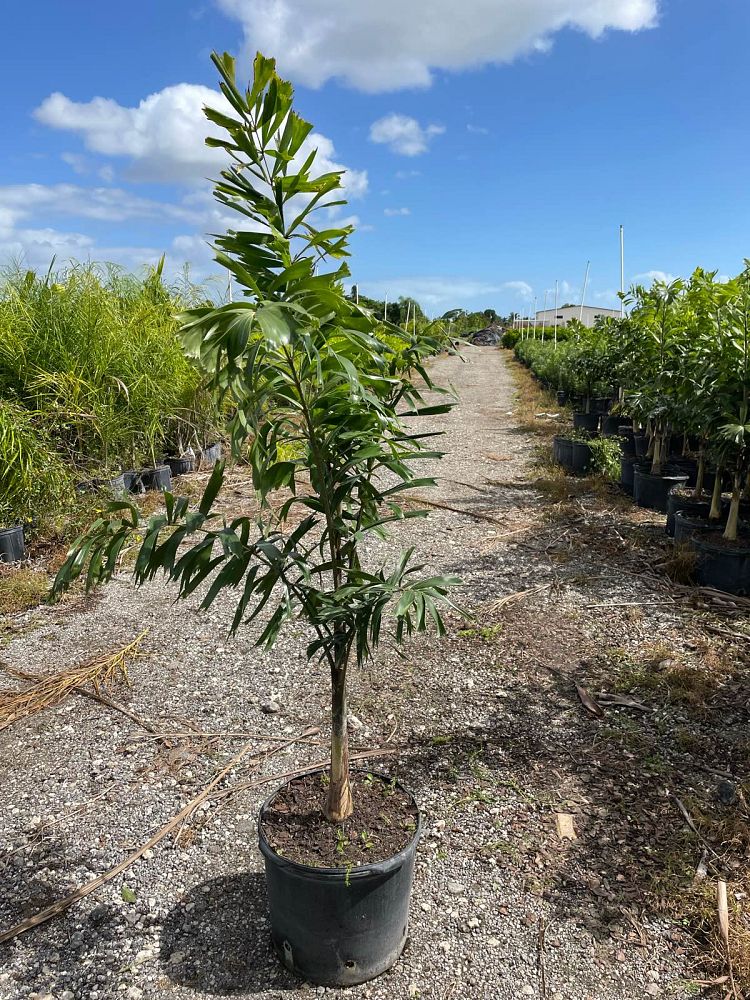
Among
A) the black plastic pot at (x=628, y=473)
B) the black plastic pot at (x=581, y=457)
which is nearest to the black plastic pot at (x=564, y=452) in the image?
the black plastic pot at (x=581, y=457)

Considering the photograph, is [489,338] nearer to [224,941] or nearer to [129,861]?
[129,861]

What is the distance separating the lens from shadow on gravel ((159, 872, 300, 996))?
1921 mm

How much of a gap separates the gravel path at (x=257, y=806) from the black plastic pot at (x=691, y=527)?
29.7 inches

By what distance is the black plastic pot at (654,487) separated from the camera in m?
6.22

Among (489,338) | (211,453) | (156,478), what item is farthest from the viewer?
(489,338)

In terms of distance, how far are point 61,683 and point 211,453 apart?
543cm

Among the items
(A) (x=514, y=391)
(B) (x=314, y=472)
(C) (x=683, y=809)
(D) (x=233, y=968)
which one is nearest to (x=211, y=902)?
(D) (x=233, y=968)

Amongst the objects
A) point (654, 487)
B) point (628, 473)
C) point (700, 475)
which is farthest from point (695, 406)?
point (628, 473)

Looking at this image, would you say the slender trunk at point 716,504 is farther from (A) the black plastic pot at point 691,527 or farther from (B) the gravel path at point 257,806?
(B) the gravel path at point 257,806

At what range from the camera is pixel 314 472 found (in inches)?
68.8

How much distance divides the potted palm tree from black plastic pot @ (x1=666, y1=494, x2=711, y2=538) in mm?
4159

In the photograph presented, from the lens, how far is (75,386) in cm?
595

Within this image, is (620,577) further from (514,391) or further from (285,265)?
(514,391)

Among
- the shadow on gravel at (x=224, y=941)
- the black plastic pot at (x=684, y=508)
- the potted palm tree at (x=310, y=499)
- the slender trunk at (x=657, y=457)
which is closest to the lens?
the potted palm tree at (x=310, y=499)
